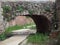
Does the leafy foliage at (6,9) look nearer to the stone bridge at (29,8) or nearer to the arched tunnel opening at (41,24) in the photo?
the stone bridge at (29,8)

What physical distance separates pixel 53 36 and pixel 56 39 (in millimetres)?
118

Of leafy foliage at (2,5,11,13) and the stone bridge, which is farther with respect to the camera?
the stone bridge

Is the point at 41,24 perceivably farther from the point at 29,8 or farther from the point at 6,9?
the point at 6,9

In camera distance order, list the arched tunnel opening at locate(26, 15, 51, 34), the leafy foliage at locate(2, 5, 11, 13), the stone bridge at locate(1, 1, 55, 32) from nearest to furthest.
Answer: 1. the leafy foliage at locate(2, 5, 11, 13)
2. the stone bridge at locate(1, 1, 55, 32)
3. the arched tunnel opening at locate(26, 15, 51, 34)

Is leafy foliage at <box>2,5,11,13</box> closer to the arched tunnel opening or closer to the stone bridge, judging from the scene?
the stone bridge

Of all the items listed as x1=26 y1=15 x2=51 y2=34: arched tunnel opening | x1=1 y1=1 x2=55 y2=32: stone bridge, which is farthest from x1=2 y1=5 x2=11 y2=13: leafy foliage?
x1=26 y1=15 x2=51 y2=34: arched tunnel opening

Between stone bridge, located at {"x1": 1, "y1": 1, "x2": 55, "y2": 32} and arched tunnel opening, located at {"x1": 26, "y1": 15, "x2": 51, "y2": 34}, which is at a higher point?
stone bridge, located at {"x1": 1, "y1": 1, "x2": 55, "y2": 32}

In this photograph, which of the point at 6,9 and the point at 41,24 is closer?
the point at 6,9

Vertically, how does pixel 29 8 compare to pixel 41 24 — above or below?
above

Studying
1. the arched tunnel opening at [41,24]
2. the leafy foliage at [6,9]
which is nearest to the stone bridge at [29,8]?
the leafy foliage at [6,9]

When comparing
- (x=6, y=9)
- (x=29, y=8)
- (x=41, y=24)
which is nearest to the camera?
(x=6, y=9)

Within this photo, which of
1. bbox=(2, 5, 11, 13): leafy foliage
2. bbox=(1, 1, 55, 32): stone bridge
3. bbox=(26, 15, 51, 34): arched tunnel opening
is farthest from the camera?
bbox=(26, 15, 51, 34): arched tunnel opening

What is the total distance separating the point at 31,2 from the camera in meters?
14.0

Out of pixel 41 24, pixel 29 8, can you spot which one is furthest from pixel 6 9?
pixel 41 24
